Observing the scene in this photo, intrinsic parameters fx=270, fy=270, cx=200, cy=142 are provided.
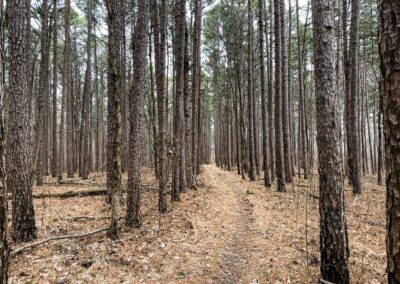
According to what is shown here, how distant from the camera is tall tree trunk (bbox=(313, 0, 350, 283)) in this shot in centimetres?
374

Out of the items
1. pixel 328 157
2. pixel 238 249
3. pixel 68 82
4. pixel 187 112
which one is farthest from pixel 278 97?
pixel 68 82

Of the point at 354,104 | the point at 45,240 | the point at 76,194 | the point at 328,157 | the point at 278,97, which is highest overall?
the point at 278,97

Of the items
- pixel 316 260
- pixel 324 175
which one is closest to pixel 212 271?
pixel 316 260

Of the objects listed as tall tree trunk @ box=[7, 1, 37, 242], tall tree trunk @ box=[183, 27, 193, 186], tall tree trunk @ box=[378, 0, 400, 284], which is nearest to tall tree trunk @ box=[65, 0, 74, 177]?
tall tree trunk @ box=[183, 27, 193, 186]

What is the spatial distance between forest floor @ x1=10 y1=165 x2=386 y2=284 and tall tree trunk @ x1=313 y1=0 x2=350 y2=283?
0.46 metres

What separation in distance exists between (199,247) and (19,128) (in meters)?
4.35

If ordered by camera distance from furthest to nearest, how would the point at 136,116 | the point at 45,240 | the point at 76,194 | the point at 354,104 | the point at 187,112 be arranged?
1. the point at 354,104
2. the point at 187,112
3. the point at 76,194
4. the point at 136,116
5. the point at 45,240

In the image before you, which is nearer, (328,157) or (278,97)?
(328,157)

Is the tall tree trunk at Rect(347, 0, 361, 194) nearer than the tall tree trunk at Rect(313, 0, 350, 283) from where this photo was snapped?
No

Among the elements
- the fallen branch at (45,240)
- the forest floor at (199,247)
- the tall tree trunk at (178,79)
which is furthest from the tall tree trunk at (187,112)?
the fallen branch at (45,240)

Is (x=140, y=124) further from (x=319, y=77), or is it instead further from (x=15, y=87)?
(x=319, y=77)

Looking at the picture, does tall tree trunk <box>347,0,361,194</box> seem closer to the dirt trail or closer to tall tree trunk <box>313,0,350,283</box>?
the dirt trail

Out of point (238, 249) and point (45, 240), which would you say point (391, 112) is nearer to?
point (238, 249)

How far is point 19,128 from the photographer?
5355 mm
